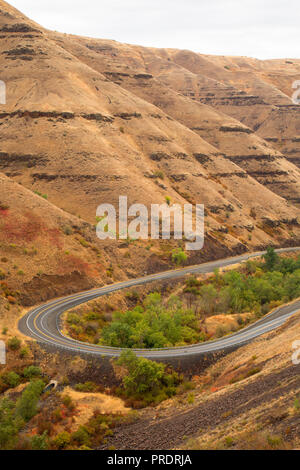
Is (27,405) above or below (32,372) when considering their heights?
above

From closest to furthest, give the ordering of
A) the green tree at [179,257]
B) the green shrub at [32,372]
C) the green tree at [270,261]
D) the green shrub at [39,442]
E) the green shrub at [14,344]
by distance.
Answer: the green shrub at [39,442]
the green shrub at [32,372]
the green shrub at [14,344]
the green tree at [179,257]
the green tree at [270,261]

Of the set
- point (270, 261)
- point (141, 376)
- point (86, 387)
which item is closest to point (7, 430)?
point (86, 387)

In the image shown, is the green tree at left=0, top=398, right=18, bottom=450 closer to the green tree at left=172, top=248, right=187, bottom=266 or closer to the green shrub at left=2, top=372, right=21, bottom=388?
the green shrub at left=2, top=372, right=21, bottom=388

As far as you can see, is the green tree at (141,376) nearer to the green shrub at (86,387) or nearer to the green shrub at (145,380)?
the green shrub at (145,380)

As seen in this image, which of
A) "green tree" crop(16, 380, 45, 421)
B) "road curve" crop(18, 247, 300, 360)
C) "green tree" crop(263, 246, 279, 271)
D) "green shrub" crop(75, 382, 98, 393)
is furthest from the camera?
"green tree" crop(263, 246, 279, 271)

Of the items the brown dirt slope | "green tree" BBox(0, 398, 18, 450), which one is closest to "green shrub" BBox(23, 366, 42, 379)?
"green tree" BBox(0, 398, 18, 450)

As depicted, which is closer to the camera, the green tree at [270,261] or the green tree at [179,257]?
the green tree at [179,257]

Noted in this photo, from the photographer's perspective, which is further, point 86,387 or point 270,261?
point 270,261

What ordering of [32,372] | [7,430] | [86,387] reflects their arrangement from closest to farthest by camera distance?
[7,430]
[86,387]
[32,372]

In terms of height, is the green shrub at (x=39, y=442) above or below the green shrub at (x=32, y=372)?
above

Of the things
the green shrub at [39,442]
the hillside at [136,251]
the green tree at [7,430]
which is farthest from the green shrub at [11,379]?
the green shrub at [39,442]

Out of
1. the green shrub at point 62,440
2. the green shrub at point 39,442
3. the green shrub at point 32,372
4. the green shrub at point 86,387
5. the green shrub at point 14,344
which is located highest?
the green shrub at point 39,442

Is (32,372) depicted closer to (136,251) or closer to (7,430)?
(7,430)
